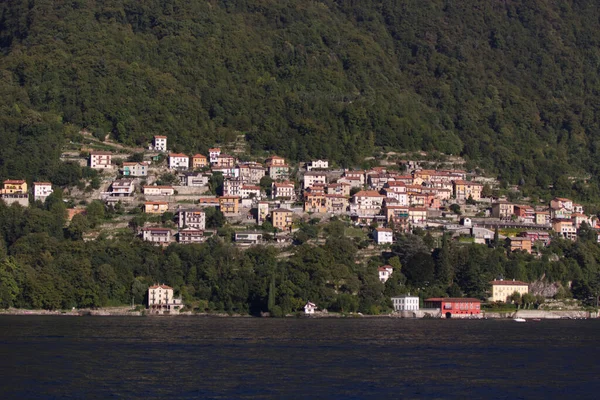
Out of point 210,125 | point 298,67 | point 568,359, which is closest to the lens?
point 568,359

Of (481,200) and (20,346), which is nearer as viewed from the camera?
(20,346)

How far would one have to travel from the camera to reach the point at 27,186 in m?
116

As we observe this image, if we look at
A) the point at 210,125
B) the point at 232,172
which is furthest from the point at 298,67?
the point at 232,172

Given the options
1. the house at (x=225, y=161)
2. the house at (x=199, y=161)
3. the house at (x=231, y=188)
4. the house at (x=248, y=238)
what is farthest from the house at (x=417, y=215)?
the house at (x=199, y=161)

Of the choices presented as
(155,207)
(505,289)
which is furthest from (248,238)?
(505,289)

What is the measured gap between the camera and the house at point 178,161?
12550 cm

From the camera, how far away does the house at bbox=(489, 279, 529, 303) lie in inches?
4008

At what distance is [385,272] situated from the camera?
10169 cm

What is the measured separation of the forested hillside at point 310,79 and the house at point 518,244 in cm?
2787

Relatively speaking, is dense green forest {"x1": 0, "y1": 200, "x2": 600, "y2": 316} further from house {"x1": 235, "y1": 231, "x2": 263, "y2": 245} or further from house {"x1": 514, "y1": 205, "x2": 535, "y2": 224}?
house {"x1": 514, "y1": 205, "x2": 535, "y2": 224}

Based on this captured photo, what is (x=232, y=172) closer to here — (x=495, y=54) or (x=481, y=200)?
(x=481, y=200)

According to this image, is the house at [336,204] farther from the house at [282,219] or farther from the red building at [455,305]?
the red building at [455,305]

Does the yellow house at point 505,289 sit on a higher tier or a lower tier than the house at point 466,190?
lower

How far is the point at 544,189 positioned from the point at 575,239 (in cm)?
2272
